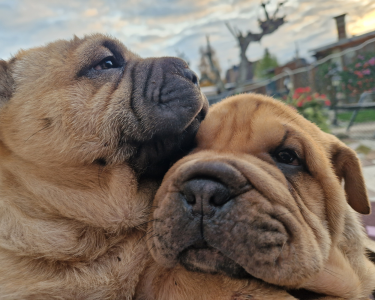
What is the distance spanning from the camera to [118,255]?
1950 millimetres

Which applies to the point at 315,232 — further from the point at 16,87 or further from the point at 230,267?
the point at 16,87

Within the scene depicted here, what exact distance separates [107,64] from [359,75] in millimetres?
14179

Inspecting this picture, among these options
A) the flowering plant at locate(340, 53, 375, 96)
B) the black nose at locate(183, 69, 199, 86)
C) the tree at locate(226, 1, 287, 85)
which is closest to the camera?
the black nose at locate(183, 69, 199, 86)

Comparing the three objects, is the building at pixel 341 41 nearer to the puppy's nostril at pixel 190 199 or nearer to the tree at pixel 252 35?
the tree at pixel 252 35

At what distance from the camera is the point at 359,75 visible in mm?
13883

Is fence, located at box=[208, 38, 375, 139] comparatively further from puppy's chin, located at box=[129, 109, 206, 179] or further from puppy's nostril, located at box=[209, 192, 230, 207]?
puppy's nostril, located at box=[209, 192, 230, 207]

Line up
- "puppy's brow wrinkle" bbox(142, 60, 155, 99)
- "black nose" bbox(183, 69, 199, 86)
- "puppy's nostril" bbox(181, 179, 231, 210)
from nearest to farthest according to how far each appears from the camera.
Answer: "puppy's nostril" bbox(181, 179, 231, 210)
"puppy's brow wrinkle" bbox(142, 60, 155, 99)
"black nose" bbox(183, 69, 199, 86)

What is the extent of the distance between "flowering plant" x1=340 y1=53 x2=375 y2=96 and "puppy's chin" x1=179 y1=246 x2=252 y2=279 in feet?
47.5

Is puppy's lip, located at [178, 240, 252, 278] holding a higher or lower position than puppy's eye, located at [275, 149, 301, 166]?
lower

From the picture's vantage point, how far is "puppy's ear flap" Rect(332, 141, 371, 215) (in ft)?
8.08

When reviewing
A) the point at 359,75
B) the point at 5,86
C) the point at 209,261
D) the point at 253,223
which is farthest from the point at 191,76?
the point at 359,75

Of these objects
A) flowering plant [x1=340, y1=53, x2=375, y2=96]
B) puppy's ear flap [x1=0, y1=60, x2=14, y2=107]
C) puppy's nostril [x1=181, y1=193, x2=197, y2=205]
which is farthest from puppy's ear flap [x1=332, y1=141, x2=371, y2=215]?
flowering plant [x1=340, y1=53, x2=375, y2=96]

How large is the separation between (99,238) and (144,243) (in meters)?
0.29

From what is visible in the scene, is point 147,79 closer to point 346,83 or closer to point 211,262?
point 211,262
